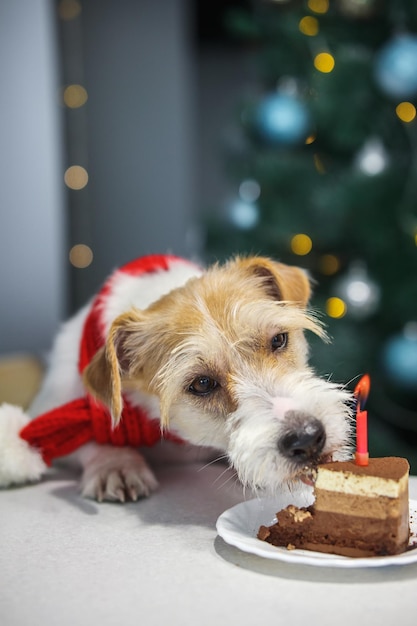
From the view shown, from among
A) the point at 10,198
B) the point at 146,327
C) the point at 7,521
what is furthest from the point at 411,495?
the point at 10,198

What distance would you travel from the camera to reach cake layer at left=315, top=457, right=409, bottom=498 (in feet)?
3.94

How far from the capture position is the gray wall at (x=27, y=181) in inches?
159

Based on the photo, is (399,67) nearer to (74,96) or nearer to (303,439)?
→ (303,439)

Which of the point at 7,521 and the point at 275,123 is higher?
the point at 275,123

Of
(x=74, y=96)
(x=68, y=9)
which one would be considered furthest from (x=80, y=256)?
(x=68, y=9)

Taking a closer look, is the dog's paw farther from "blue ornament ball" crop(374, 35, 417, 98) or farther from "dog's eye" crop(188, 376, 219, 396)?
"blue ornament ball" crop(374, 35, 417, 98)

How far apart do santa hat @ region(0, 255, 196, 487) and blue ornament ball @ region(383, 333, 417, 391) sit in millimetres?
1228

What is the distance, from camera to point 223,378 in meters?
1.55

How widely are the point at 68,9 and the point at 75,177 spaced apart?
3.62 ft

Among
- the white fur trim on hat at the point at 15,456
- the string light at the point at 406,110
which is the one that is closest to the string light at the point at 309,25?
the string light at the point at 406,110

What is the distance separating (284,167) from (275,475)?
1974 millimetres

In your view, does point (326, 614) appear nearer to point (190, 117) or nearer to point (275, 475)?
point (275, 475)

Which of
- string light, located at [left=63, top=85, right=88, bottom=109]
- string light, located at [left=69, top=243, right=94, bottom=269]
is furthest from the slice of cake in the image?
string light, located at [left=63, top=85, right=88, bottom=109]

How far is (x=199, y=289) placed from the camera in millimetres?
1682
